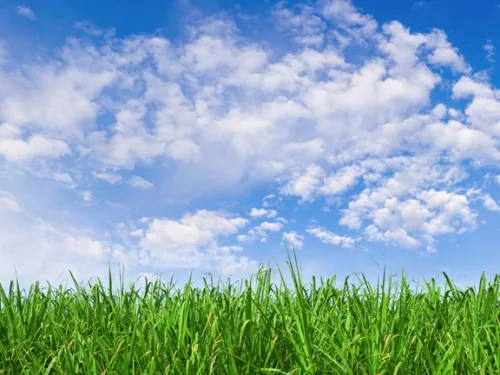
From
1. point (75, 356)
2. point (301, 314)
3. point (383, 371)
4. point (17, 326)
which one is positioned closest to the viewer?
point (383, 371)

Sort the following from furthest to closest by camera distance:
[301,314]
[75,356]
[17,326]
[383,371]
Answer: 1. [17,326]
2. [75,356]
3. [301,314]
4. [383,371]

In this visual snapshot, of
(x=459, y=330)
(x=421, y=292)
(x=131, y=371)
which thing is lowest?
(x=131, y=371)

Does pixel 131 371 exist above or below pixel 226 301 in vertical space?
below

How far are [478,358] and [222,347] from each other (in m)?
1.45

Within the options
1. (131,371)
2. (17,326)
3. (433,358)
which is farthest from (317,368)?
(17,326)

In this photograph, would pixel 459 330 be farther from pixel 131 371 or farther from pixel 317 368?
pixel 131 371

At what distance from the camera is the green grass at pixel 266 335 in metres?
3.32

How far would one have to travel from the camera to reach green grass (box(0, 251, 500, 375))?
3318 millimetres

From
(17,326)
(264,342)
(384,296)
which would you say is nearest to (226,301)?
(264,342)

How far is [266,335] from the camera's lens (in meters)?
3.62

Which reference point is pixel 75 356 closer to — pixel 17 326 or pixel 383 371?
pixel 17 326

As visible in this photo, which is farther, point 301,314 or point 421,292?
point 421,292

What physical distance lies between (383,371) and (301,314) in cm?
52

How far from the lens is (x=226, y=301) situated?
4.40m
